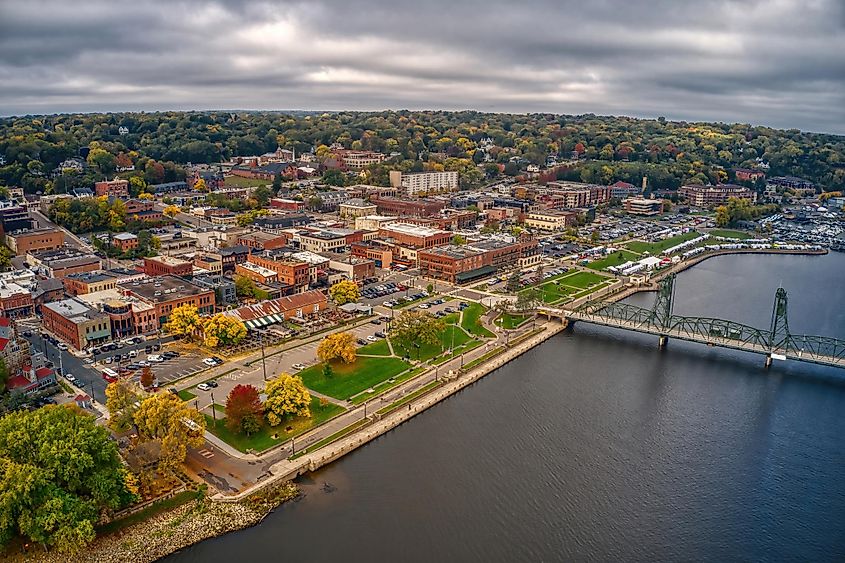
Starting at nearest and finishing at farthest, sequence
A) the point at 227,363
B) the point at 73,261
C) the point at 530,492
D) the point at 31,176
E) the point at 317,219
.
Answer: the point at 530,492
the point at 227,363
the point at 73,261
the point at 317,219
the point at 31,176

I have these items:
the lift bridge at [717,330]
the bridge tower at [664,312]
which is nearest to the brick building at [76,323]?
the lift bridge at [717,330]

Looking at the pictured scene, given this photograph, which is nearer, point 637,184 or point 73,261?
point 73,261

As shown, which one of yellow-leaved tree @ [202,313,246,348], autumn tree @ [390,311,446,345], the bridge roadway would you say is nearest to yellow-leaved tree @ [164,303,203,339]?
yellow-leaved tree @ [202,313,246,348]

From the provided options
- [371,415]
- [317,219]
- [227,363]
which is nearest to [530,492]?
[371,415]

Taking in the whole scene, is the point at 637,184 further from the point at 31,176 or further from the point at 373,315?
the point at 31,176

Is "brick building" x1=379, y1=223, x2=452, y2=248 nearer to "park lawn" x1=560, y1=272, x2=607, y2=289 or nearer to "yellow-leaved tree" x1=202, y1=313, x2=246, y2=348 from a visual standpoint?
"park lawn" x1=560, y1=272, x2=607, y2=289

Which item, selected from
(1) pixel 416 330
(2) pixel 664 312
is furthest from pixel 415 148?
(1) pixel 416 330

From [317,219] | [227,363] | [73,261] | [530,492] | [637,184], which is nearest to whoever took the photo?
[530,492]

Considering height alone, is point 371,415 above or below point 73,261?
below
